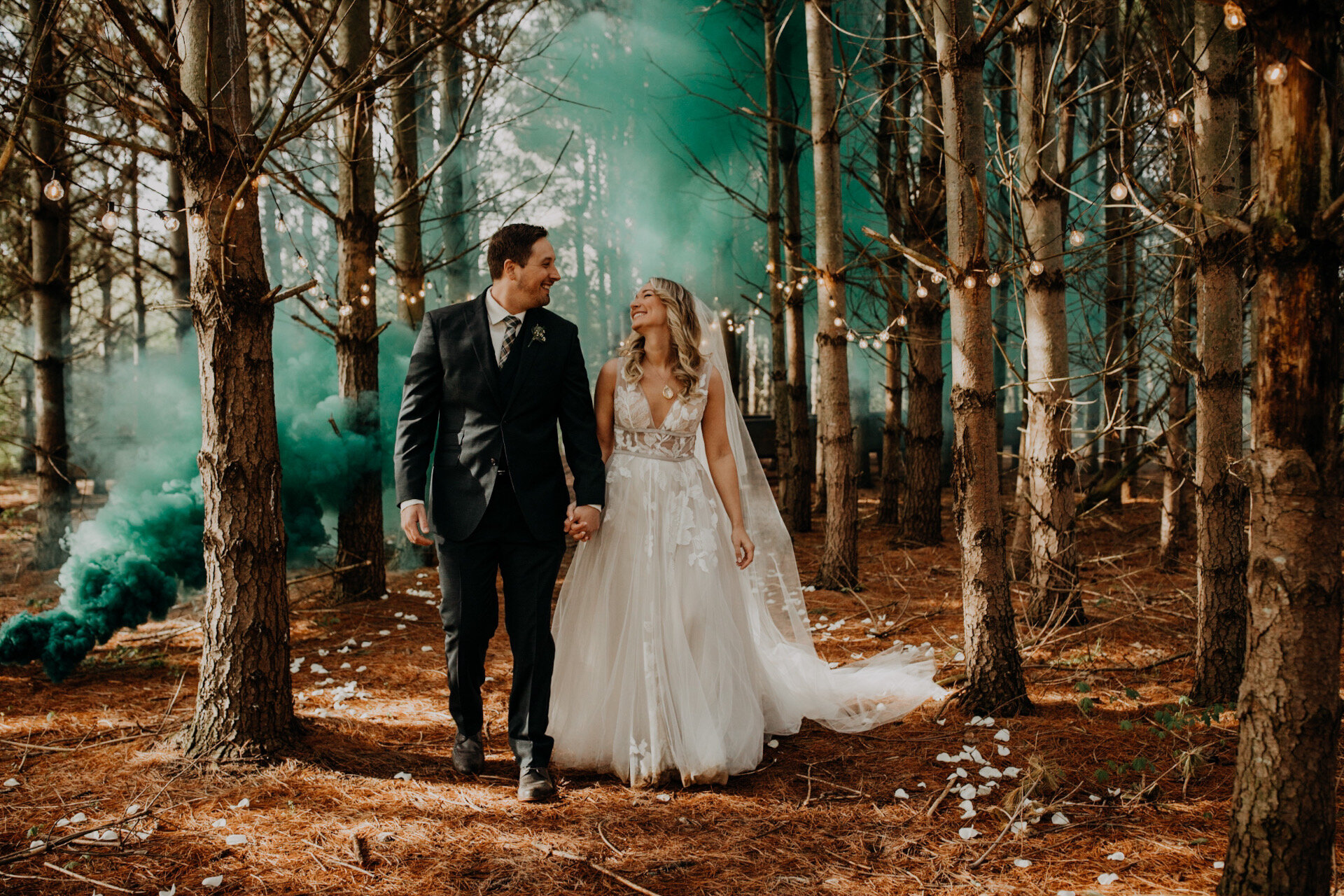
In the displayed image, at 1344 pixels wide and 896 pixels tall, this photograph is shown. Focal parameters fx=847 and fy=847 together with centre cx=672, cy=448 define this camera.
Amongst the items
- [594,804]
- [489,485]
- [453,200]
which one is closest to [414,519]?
[489,485]

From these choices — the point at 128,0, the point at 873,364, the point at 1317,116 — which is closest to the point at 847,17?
the point at 873,364

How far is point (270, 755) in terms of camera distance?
3445 mm

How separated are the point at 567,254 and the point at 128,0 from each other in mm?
19660

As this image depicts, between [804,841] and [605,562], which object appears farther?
[605,562]

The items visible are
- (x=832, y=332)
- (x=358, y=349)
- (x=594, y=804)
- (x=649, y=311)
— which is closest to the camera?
(x=594, y=804)

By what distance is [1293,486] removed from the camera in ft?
6.72

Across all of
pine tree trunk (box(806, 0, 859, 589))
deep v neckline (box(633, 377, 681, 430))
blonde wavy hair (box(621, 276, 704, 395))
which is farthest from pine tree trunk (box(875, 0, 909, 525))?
deep v neckline (box(633, 377, 681, 430))

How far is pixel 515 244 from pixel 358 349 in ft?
11.8

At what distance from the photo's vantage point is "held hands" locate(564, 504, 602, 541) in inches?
135

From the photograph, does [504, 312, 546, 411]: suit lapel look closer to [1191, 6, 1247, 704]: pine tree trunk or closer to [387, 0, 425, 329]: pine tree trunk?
[1191, 6, 1247, 704]: pine tree trunk

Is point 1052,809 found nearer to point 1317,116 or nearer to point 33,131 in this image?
point 1317,116

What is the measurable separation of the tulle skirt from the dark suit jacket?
13.6 inches

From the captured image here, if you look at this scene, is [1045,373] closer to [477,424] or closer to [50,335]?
[477,424]

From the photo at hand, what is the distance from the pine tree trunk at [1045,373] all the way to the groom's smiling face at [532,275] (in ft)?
10.6
